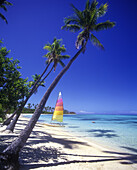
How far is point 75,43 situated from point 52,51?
7.71 m

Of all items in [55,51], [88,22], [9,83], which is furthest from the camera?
[55,51]

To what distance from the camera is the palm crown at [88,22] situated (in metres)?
8.97

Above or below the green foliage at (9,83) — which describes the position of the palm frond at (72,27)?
above

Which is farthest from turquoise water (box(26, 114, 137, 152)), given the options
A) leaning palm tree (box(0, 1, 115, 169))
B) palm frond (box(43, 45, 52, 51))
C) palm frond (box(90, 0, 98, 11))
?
palm frond (box(43, 45, 52, 51))

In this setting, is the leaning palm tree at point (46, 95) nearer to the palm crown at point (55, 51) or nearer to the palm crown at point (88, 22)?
the palm crown at point (88, 22)

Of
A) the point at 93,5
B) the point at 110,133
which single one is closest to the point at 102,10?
the point at 93,5

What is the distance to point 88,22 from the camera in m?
9.01

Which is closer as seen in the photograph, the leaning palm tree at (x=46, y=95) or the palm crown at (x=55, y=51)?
the leaning palm tree at (x=46, y=95)

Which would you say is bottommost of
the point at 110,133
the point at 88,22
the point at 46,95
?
the point at 110,133

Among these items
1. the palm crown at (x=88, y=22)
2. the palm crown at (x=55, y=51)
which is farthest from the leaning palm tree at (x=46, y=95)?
the palm crown at (x=55, y=51)

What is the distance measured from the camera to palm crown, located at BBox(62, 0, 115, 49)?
8.97 m

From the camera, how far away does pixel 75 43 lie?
9633mm

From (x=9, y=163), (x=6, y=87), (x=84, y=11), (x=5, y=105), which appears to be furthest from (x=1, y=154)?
(x=84, y=11)

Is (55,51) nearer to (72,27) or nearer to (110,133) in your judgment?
(72,27)
